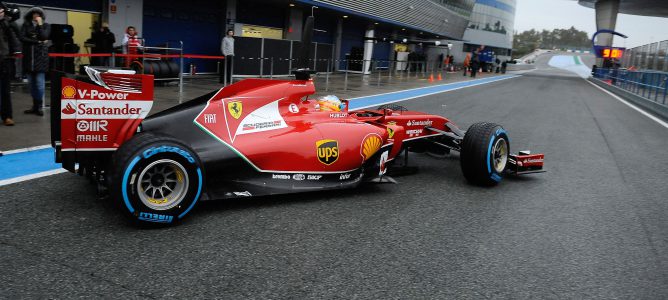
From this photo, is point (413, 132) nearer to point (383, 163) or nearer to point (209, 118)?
point (383, 163)

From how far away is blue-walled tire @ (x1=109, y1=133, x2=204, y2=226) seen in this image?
3588 mm

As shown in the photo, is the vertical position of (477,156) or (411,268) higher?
(477,156)

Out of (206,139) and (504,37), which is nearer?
(206,139)

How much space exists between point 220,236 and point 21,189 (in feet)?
7.02

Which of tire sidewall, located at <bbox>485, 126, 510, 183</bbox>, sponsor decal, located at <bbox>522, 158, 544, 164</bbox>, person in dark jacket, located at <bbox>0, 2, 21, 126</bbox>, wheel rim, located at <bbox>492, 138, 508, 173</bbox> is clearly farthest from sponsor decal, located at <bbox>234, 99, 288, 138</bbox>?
person in dark jacket, located at <bbox>0, 2, 21, 126</bbox>

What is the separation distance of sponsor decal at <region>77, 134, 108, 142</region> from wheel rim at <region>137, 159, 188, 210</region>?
1.75 feet

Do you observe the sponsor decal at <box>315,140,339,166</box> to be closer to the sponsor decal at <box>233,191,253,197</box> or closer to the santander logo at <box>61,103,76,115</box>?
the sponsor decal at <box>233,191,253,197</box>

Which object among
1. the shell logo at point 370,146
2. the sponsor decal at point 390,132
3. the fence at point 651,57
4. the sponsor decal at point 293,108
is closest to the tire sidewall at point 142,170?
the sponsor decal at point 293,108

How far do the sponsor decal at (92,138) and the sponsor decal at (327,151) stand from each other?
183 centimetres

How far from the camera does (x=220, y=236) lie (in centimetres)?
377

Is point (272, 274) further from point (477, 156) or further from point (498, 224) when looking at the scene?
point (477, 156)

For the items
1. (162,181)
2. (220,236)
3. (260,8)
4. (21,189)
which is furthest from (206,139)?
(260,8)

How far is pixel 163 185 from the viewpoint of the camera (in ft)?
12.6

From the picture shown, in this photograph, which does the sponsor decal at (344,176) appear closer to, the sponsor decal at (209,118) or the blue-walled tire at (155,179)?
the sponsor decal at (209,118)
